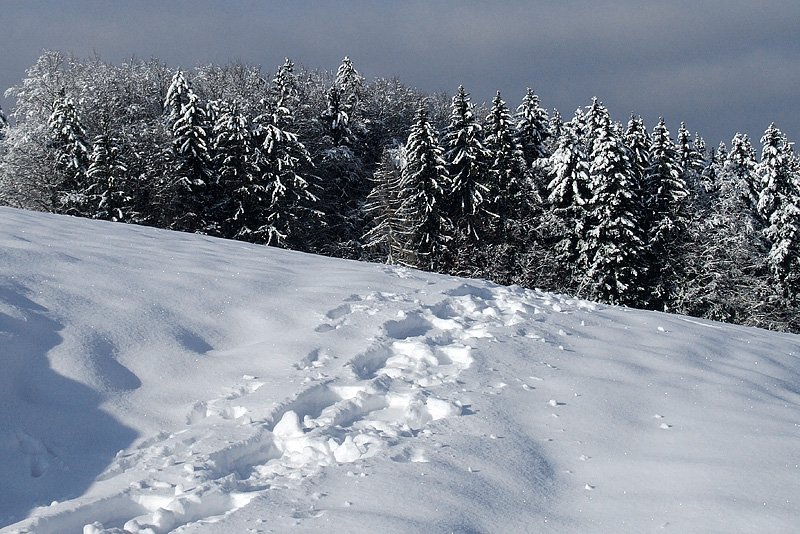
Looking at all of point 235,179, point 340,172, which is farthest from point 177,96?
point 340,172

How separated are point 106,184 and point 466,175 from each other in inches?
674

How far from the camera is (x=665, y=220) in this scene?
32.4 m

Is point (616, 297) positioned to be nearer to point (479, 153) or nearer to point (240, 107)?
point (479, 153)

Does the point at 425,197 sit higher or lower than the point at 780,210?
lower

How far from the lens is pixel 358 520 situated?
3.72 m

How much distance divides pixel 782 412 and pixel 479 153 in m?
27.7

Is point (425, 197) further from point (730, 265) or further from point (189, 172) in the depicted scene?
point (730, 265)

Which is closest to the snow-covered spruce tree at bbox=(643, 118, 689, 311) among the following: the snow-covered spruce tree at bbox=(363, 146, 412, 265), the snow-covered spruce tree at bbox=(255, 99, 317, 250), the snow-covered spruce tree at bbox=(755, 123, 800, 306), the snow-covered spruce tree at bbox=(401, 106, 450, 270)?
the snow-covered spruce tree at bbox=(755, 123, 800, 306)

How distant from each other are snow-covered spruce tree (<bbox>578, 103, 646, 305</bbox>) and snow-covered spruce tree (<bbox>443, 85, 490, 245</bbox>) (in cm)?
525

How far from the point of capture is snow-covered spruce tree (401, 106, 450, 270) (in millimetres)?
31125

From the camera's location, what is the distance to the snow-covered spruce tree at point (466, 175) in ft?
106

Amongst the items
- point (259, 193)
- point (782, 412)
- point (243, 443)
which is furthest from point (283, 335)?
point (259, 193)

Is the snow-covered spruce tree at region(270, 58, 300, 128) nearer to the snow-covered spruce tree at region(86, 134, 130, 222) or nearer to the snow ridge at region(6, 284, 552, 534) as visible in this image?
the snow-covered spruce tree at region(86, 134, 130, 222)

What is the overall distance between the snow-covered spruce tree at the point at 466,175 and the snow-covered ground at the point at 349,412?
23.4 meters
